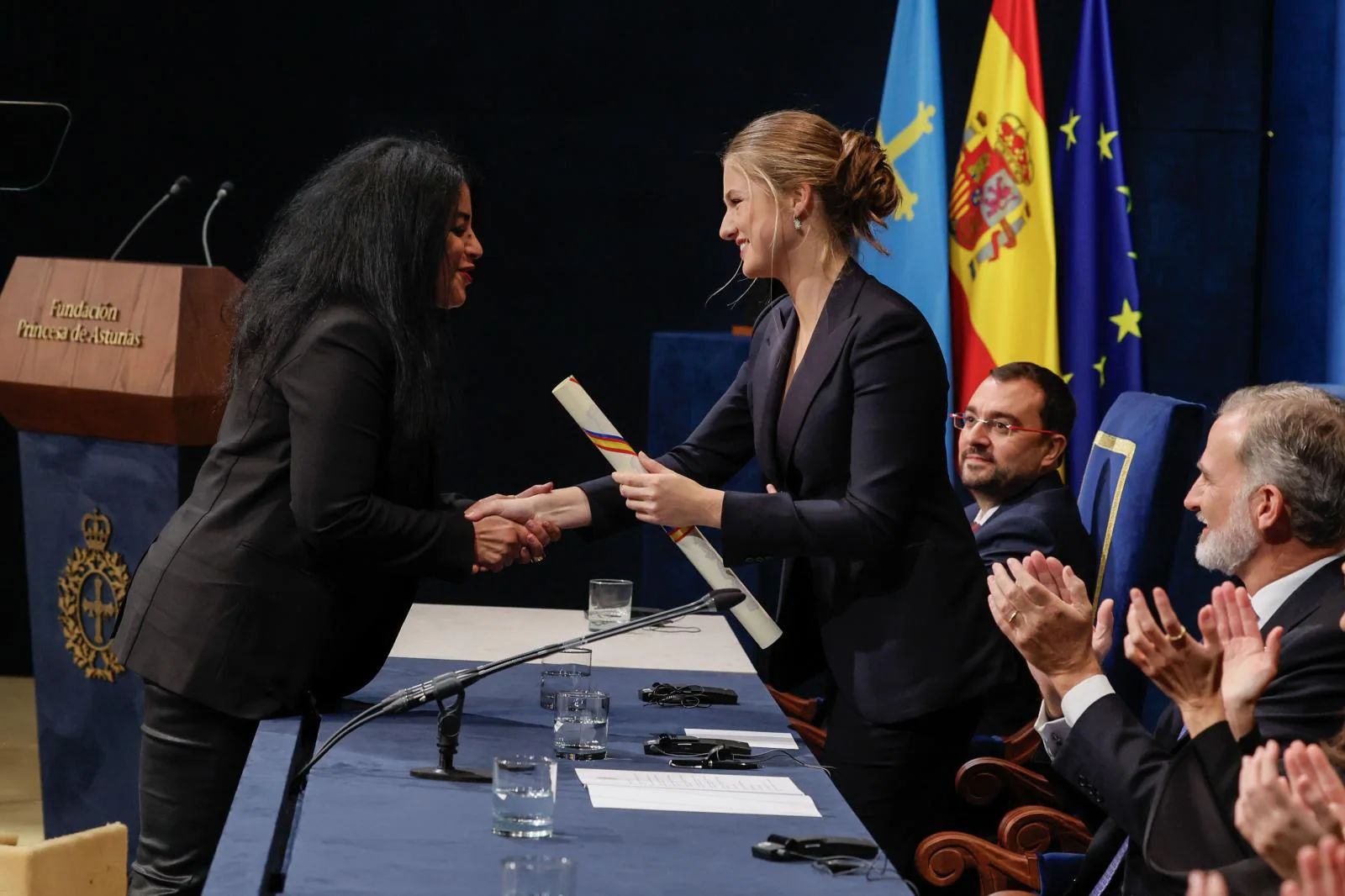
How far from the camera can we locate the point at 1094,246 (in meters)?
5.43

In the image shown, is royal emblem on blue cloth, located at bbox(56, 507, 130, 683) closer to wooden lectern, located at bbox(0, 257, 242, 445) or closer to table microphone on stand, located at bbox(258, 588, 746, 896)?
wooden lectern, located at bbox(0, 257, 242, 445)

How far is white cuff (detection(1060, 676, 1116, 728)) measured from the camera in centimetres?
205

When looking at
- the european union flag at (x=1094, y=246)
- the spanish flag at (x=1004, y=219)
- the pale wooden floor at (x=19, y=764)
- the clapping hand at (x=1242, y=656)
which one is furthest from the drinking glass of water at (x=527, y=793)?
the european union flag at (x=1094, y=246)

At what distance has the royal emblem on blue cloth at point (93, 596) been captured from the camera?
3.61 meters

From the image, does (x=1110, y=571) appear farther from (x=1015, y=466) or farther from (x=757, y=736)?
(x=757, y=736)

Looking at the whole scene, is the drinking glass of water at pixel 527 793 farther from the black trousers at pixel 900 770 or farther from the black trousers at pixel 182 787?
the black trousers at pixel 900 770

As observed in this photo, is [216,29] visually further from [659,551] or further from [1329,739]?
[1329,739]

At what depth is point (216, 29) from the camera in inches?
232


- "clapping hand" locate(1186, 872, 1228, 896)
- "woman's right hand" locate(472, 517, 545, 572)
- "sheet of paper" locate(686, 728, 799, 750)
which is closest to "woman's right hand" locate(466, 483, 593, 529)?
"woman's right hand" locate(472, 517, 545, 572)

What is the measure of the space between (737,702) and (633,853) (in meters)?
0.93

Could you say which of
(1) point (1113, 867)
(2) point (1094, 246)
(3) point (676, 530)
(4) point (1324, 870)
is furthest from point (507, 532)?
(2) point (1094, 246)

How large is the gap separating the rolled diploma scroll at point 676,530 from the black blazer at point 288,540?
385mm

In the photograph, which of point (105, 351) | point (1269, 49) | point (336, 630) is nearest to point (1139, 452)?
point (336, 630)

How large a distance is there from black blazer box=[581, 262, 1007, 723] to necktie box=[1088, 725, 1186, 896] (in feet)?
1.54
